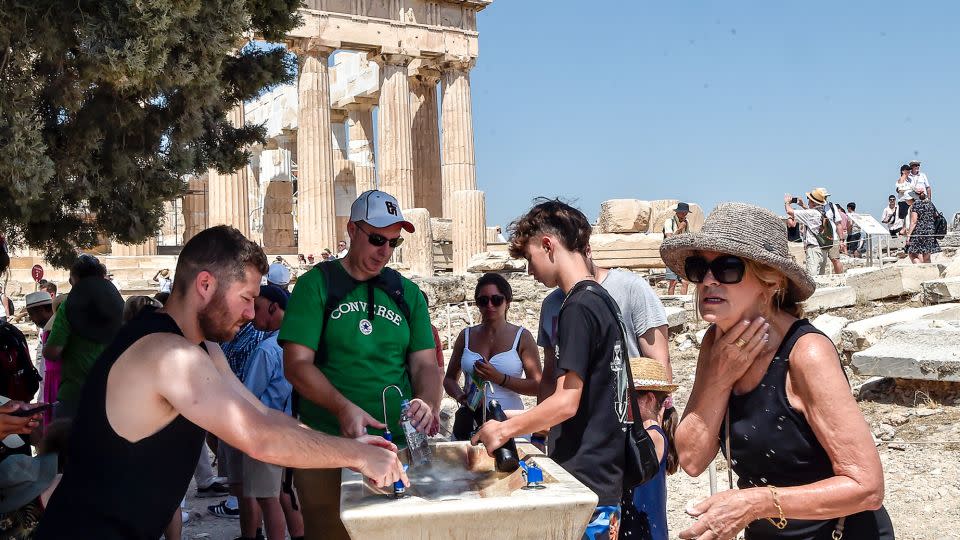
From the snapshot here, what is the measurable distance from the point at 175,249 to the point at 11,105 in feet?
80.4

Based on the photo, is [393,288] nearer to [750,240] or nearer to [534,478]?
[534,478]

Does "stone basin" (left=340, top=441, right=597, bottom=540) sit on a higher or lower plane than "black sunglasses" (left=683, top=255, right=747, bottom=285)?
lower

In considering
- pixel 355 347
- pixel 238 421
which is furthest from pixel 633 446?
pixel 238 421

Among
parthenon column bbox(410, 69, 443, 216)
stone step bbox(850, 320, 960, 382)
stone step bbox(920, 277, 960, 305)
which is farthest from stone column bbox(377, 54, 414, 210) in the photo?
stone step bbox(850, 320, 960, 382)

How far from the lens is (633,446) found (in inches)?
119

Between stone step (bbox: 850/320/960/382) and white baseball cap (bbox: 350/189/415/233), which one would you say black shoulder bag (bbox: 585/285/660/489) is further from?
stone step (bbox: 850/320/960/382)

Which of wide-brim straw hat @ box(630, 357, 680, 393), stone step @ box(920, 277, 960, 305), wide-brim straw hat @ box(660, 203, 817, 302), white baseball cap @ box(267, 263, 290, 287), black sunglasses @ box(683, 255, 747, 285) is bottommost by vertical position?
stone step @ box(920, 277, 960, 305)

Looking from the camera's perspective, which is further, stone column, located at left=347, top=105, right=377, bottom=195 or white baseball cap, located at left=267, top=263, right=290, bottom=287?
Answer: stone column, located at left=347, top=105, right=377, bottom=195

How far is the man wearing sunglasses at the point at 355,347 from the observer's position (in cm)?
348

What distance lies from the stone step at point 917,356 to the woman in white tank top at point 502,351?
3520 mm

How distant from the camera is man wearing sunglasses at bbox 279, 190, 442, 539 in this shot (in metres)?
3.48

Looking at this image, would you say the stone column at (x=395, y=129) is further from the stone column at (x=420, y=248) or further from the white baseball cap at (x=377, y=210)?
the white baseball cap at (x=377, y=210)

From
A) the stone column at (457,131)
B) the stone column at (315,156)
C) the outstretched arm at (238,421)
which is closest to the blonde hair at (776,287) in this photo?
the outstretched arm at (238,421)

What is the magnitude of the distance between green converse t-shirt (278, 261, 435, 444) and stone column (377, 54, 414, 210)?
23.2 metres
